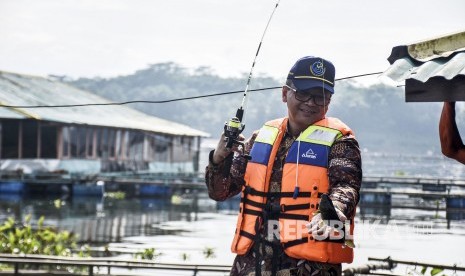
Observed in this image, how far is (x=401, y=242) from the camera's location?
26.5 metres

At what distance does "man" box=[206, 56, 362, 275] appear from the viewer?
14.8ft

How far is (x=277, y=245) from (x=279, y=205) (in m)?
0.22

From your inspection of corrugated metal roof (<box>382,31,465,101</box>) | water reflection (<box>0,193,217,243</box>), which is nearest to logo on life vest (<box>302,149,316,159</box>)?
corrugated metal roof (<box>382,31,465,101</box>)

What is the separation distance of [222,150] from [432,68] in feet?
4.10

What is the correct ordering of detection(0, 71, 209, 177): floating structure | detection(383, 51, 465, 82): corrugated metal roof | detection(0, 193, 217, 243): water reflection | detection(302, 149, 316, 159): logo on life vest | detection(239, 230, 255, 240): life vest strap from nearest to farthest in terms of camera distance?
detection(383, 51, 465, 82): corrugated metal roof
detection(302, 149, 316, 159): logo on life vest
detection(239, 230, 255, 240): life vest strap
detection(0, 193, 217, 243): water reflection
detection(0, 71, 209, 177): floating structure

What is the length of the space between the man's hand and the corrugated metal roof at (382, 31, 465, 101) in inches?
36.7

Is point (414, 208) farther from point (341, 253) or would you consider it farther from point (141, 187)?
point (341, 253)

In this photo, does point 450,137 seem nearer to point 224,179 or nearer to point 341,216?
point 341,216

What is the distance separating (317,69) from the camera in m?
4.79

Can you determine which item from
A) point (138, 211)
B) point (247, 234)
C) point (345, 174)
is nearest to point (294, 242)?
point (247, 234)

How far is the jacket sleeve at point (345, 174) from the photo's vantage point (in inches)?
171

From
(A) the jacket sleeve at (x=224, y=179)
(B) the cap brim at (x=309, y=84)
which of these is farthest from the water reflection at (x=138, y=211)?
Result: (B) the cap brim at (x=309, y=84)

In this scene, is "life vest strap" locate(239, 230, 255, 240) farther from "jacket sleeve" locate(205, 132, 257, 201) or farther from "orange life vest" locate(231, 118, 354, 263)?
"jacket sleeve" locate(205, 132, 257, 201)

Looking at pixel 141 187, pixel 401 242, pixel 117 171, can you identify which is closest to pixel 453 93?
pixel 401 242
